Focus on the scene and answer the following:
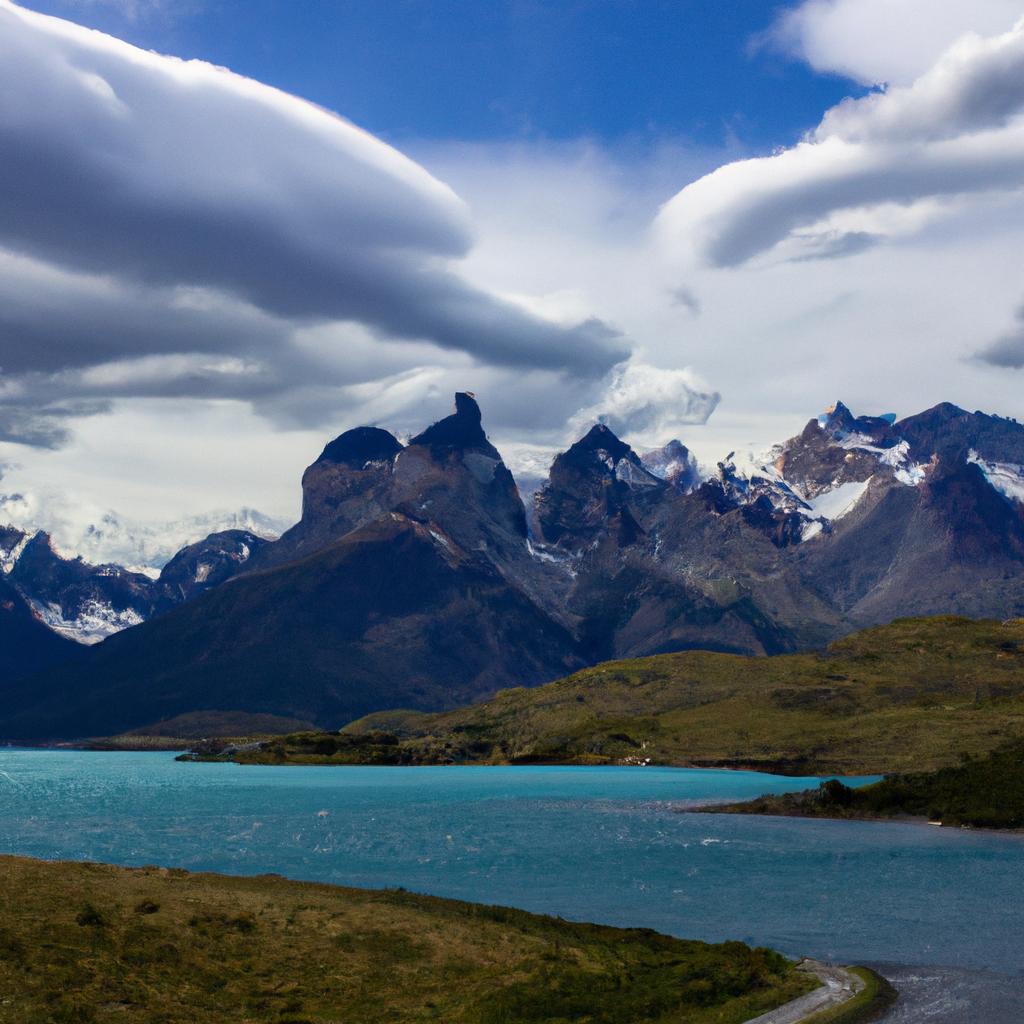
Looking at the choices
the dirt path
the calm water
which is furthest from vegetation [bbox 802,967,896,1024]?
the calm water

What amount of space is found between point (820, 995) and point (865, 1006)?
9.12 feet

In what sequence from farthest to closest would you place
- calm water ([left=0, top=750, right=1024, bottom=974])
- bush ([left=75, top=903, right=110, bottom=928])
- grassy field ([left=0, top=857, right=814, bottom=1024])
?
→ 1. calm water ([left=0, top=750, right=1024, bottom=974])
2. bush ([left=75, top=903, right=110, bottom=928])
3. grassy field ([left=0, top=857, right=814, bottom=1024])

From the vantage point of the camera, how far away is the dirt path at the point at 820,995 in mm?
60562

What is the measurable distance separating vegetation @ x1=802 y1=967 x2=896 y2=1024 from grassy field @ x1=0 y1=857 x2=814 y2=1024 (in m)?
3.41

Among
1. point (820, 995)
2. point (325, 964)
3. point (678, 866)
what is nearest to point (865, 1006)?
point (820, 995)

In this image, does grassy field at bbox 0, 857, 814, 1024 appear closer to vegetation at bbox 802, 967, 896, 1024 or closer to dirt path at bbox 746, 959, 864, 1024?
dirt path at bbox 746, 959, 864, 1024

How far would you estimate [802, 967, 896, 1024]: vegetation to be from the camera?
2386 inches

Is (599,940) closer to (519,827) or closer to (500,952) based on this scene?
(500,952)

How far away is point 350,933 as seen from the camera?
7850 centimetres

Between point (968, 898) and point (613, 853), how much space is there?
Answer: 5030 cm

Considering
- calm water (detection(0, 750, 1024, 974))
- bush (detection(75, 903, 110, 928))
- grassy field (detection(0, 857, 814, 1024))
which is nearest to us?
grassy field (detection(0, 857, 814, 1024))

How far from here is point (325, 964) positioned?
70.9 m

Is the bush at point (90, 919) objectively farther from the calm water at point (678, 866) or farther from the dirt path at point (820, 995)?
the calm water at point (678, 866)

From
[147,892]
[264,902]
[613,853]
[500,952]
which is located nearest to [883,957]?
[500,952]
